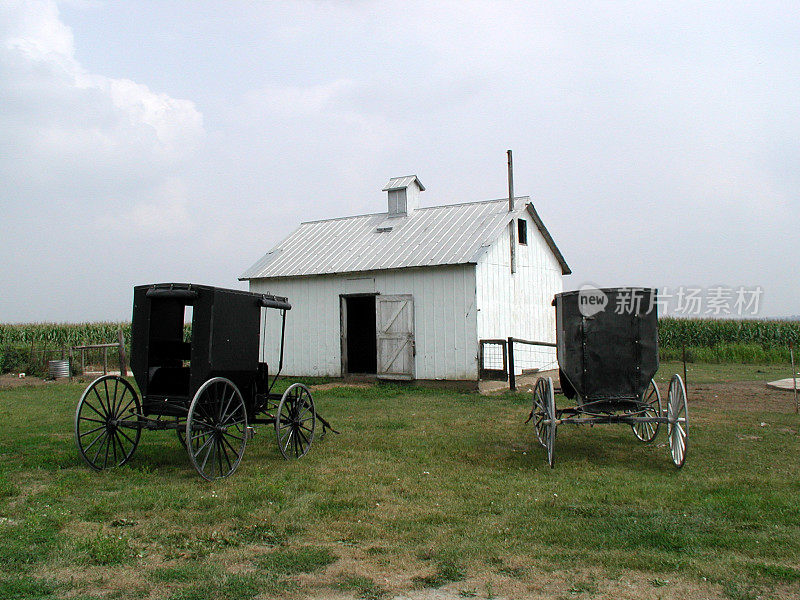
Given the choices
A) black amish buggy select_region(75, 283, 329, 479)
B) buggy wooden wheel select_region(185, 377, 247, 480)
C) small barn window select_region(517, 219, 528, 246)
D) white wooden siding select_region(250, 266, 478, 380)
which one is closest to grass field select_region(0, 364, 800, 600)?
buggy wooden wheel select_region(185, 377, 247, 480)

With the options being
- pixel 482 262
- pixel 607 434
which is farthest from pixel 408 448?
pixel 482 262

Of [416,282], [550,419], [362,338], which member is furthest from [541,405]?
[362,338]

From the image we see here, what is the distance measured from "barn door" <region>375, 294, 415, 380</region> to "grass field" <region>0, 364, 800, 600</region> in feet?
23.8

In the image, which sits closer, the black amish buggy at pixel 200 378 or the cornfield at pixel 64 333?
the black amish buggy at pixel 200 378

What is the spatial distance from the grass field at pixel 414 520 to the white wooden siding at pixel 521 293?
7.35 m

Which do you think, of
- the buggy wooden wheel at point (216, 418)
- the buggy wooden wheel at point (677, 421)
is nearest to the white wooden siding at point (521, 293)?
the buggy wooden wheel at point (677, 421)

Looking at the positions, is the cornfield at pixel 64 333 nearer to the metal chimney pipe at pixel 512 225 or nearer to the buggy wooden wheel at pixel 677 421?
the metal chimney pipe at pixel 512 225

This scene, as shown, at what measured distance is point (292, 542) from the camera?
5.71 m

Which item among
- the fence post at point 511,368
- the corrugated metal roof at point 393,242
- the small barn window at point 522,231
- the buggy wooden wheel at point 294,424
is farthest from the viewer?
the small barn window at point 522,231

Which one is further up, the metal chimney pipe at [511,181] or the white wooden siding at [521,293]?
the metal chimney pipe at [511,181]

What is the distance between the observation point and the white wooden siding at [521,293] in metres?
17.6

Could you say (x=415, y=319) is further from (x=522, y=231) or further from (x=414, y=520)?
(x=414, y=520)

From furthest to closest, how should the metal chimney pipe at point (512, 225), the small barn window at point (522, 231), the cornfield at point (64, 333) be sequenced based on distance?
the cornfield at point (64, 333) → the small barn window at point (522, 231) → the metal chimney pipe at point (512, 225)

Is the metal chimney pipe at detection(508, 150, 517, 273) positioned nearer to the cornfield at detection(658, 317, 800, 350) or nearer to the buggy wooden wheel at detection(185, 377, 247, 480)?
the buggy wooden wheel at detection(185, 377, 247, 480)
